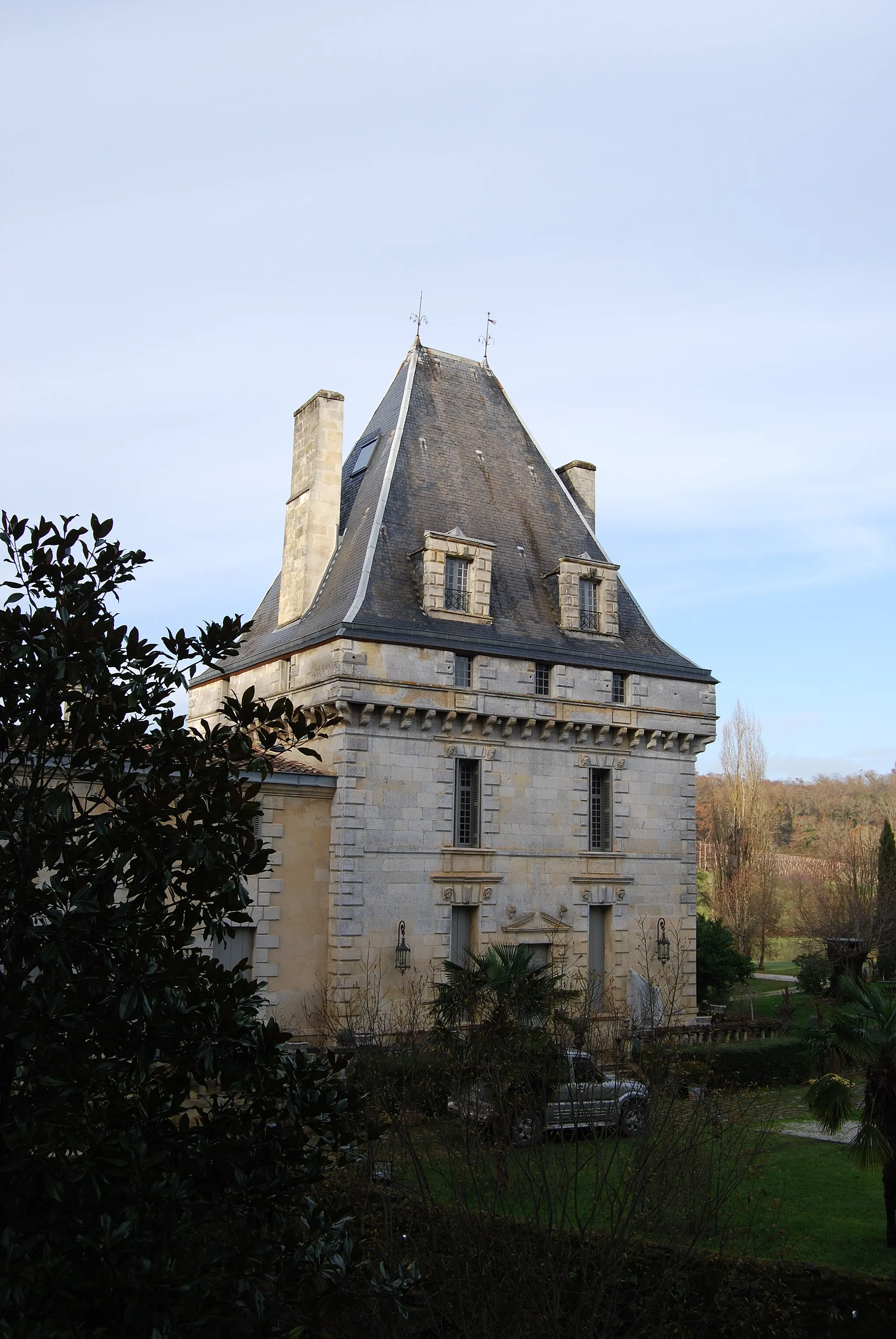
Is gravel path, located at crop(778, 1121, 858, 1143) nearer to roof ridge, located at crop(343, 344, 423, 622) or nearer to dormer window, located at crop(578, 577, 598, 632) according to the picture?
dormer window, located at crop(578, 577, 598, 632)

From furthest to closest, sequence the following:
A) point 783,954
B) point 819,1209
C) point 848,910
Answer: point 783,954, point 848,910, point 819,1209

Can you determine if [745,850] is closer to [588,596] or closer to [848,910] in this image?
[848,910]

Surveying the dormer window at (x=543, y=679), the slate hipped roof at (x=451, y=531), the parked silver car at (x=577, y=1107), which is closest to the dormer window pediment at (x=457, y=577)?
the slate hipped roof at (x=451, y=531)

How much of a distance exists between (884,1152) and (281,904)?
39.0ft

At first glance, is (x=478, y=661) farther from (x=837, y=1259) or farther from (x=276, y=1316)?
(x=276, y=1316)

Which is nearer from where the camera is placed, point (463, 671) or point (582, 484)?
point (463, 671)

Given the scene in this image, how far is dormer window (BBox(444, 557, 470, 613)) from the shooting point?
24.4 metres

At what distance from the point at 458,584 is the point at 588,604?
380 centimetres

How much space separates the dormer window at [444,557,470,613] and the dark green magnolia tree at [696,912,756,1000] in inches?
484

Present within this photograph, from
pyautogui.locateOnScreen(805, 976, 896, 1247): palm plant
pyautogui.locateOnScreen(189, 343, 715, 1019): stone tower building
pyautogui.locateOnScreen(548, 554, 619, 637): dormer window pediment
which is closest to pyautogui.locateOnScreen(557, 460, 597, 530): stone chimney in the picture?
pyautogui.locateOnScreen(189, 343, 715, 1019): stone tower building

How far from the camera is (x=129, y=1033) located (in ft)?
16.8

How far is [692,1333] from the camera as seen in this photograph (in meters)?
10.2

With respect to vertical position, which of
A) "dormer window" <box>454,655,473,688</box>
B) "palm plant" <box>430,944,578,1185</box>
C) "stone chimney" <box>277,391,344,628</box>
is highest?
"stone chimney" <box>277,391,344,628</box>

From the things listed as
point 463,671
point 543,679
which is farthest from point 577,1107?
point 543,679
